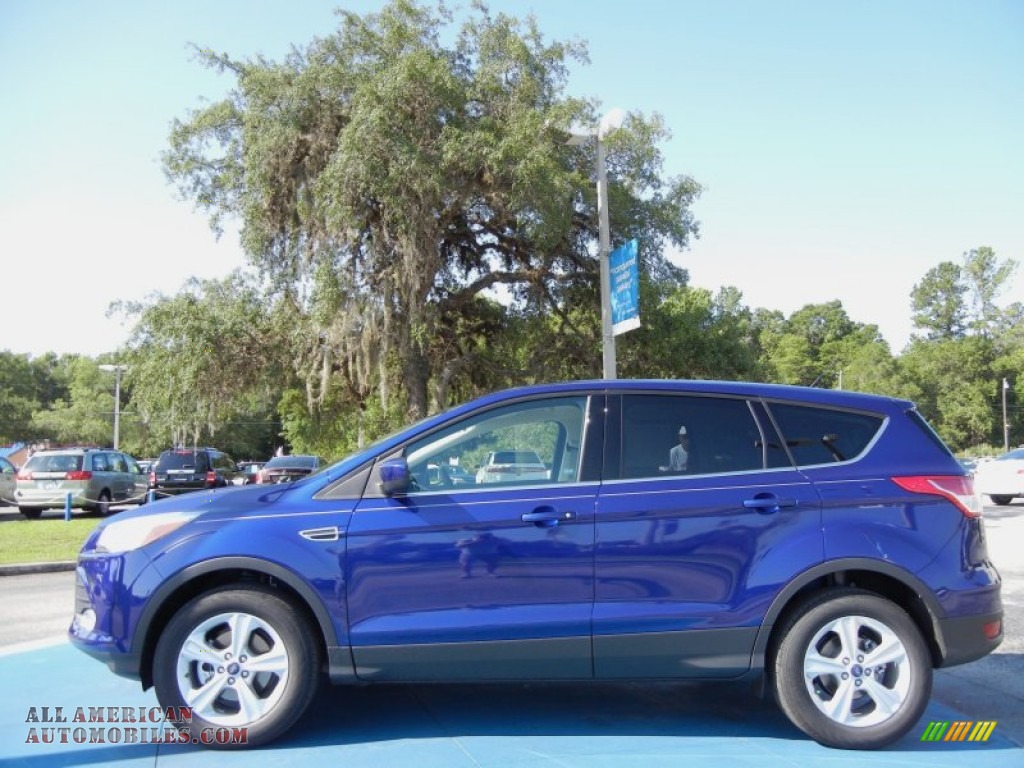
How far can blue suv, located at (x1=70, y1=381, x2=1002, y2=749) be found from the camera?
4156mm

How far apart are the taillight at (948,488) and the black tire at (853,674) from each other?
2.00 feet

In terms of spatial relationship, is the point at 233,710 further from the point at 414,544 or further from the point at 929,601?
the point at 929,601

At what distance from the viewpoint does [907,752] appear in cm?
428

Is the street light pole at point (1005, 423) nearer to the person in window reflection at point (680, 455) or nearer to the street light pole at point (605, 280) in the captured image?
the street light pole at point (605, 280)

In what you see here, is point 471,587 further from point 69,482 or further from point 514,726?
point 69,482

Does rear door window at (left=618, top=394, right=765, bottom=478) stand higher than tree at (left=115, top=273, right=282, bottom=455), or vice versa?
tree at (left=115, top=273, right=282, bottom=455)

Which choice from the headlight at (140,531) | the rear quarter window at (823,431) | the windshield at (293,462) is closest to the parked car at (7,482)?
the windshield at (293,462)

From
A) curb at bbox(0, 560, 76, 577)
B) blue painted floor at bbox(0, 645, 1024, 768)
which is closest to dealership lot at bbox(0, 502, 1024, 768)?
blue painted floor at bbox(0, 645, 1024, 768)

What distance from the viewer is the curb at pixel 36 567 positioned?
1097 centimetres

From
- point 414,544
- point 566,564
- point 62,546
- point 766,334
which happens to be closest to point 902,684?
point 566,564

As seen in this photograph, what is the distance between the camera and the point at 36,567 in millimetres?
11203

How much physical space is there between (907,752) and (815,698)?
0.54 metres

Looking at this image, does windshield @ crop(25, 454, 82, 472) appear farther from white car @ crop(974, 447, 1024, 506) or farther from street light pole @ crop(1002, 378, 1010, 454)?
street light pole @ crop(1002, 378, 1010, 454)

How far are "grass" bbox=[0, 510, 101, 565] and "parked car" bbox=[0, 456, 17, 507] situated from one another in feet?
12.5
